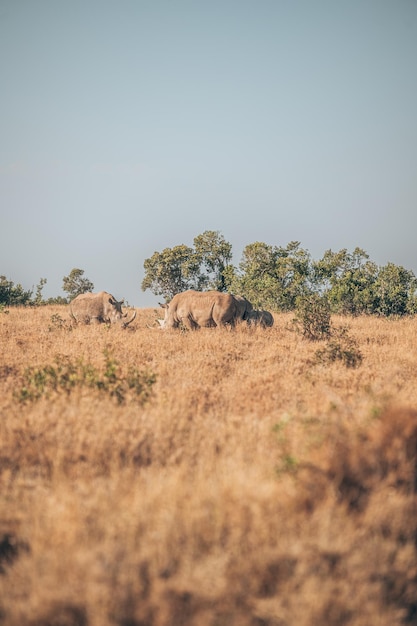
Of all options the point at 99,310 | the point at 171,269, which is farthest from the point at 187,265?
the point at 99,310

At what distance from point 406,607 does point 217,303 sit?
15.3m

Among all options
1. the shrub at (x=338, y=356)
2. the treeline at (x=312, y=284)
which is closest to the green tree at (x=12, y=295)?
the treeline at (x=312, y=284)

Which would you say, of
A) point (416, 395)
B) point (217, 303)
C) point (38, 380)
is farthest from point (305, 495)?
point (217, 303)

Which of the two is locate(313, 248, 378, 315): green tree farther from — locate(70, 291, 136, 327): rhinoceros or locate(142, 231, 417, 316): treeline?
locate(70, 291, 136, 327): rhinoceros

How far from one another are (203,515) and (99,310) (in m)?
17.7

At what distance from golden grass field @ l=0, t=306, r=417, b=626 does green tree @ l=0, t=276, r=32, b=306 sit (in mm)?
27680

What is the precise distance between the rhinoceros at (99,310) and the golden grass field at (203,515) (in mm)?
12997

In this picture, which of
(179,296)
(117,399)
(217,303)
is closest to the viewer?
(117,399)

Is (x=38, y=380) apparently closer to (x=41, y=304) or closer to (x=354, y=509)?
(x=354, y=509)

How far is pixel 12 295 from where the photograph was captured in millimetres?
31922

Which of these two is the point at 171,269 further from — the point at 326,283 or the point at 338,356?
the point at 338,356

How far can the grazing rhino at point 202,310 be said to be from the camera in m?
18.2

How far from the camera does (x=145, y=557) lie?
3.24 meters

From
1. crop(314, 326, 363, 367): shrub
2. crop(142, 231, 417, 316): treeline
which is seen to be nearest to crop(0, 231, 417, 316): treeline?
crop(142, 231, 417, 316): treeline
